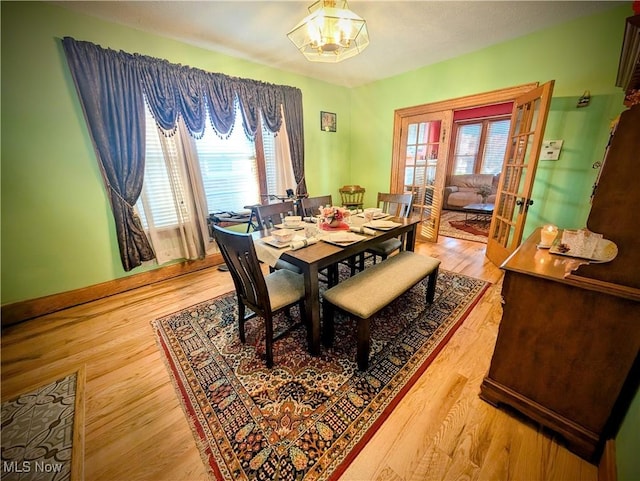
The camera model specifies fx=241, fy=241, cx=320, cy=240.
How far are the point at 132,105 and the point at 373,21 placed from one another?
95.8 inches

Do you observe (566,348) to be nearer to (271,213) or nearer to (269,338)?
(269,338)

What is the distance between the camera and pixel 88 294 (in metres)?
2.41

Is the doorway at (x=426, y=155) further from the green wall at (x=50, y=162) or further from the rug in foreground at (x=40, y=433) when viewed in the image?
the rug in foreground at (x=40, y=433)

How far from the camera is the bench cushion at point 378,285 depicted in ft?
4.82

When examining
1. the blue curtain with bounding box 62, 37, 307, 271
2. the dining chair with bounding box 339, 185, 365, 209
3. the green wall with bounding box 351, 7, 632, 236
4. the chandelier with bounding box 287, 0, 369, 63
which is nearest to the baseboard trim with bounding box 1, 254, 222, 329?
the blue curtain with bounding box 62, 37, 307, 271

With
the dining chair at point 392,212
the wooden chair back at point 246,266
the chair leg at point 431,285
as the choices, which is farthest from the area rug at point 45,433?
the chair leg at point 431,285

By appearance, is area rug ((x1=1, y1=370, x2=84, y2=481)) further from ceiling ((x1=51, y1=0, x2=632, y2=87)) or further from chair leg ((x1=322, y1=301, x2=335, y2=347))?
ceiling ((x1=51, y1=0, x2=632, y2=87))

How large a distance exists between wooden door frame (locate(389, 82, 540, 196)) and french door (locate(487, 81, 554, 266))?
132 millimetres

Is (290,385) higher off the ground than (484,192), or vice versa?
(484,192)

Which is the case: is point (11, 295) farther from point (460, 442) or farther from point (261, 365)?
point (460, 442)

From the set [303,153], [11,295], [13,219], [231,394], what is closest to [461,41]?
[303,153]

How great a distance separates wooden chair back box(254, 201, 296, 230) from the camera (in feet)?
7.57

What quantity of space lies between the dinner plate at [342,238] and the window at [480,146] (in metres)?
6.01

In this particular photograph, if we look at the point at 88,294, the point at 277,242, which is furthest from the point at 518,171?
the point at 88,294
